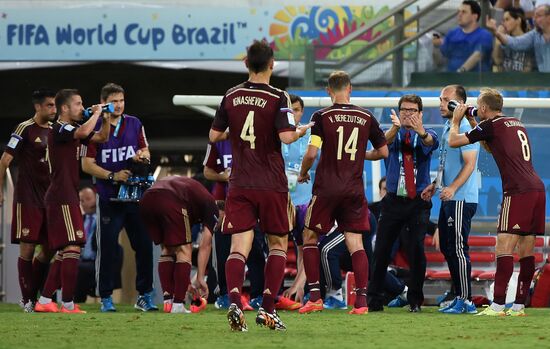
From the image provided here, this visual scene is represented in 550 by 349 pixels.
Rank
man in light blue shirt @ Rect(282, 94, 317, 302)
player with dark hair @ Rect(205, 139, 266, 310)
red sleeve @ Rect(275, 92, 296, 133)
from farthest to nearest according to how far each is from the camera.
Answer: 1. man in light blue shirt @ Rect(282, 94, 317, 302)
2. player with dark hair @ Rect(205, 139, 266, 310)
3. red sleeve @ Rect(275, 92, 296, 133)

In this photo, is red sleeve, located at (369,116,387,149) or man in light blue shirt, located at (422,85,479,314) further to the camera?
man in light blue shirt, located at (422,85,479,314)

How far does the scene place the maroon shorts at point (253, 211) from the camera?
948 cm

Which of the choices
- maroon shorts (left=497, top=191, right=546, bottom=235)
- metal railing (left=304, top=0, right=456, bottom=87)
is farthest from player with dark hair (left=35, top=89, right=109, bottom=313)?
metal railing (left=304, top=0, right=456, bottom=87)

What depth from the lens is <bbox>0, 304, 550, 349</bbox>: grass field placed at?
27.4ft

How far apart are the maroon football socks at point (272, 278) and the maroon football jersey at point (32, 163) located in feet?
13.2

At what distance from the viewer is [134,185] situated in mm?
12945

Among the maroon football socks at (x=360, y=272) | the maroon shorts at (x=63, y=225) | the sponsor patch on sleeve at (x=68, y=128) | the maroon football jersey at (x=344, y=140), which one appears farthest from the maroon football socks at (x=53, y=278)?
the maroon football socks at (x=360, y=272)

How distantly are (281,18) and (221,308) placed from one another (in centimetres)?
646

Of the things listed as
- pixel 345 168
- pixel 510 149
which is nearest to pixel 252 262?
pixel 345 168

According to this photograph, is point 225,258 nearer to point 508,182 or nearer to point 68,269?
point 68,269

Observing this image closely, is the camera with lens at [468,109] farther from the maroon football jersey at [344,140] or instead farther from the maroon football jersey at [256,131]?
the maroon football jersey at [256,131]

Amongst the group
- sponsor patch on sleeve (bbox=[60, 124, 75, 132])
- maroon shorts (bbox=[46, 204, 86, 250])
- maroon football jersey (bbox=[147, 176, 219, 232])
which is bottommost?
maroon shorts (bbox=[46, 204, 86, 250])

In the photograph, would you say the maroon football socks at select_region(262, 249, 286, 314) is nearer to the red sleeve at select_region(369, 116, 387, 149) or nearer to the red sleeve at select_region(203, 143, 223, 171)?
the red sleeve at select_region(369, 116, 387, 149)

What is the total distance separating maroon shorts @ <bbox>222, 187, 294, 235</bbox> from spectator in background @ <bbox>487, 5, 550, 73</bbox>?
27.4ft
